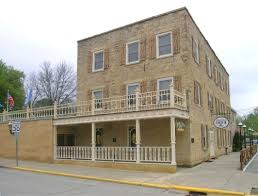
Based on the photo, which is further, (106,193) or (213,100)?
(213,100)

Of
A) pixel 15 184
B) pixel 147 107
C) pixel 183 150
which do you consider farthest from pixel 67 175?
pixel 183 150

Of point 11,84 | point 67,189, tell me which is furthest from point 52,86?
point 67,189

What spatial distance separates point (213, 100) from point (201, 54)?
18.2 feet

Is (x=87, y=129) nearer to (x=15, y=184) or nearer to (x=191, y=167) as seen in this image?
(x=191, y=167)

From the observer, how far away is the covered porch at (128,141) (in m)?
18.2

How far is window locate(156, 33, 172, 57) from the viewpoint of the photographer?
21.1 meters

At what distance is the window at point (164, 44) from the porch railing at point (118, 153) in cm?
624

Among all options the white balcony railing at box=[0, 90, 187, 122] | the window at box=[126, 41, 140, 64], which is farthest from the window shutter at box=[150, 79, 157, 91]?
the window at box=[126, 41, 140, 64]

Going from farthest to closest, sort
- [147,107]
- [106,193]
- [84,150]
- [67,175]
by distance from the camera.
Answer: [84,150]
[147,107]
[67,175]
[106,193]

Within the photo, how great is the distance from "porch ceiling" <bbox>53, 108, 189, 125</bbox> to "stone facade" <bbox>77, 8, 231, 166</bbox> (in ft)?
7.27

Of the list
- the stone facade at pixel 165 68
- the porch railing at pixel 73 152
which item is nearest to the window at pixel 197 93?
the stone facade at pixel 165 68

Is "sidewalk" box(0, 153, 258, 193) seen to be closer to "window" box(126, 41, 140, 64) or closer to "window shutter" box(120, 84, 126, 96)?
"window shutter" box(120, 84, 126, 96)

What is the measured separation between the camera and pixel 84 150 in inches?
837

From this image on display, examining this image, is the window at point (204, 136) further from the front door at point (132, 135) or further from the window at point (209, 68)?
the window at point (209, 68)
